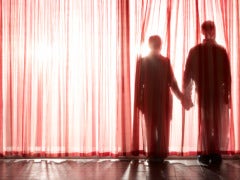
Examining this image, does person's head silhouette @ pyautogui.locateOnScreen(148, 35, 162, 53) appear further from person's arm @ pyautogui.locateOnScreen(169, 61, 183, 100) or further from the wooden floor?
the wooden floor

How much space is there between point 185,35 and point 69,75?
1.31 m

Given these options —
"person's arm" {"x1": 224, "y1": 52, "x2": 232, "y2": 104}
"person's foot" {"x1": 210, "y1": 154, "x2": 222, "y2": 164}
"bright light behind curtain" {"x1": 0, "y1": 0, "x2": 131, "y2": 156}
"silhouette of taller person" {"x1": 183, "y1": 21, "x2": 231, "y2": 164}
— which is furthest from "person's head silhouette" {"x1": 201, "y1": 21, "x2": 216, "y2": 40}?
"person's foot" {"x1": 210, "y1": 154, "x2": 222, "y2": 164}

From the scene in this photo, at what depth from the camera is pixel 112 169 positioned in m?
3.65

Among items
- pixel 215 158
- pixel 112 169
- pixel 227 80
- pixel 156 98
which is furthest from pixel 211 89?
pixel 112 169

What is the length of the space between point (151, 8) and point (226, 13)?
2.59 feet

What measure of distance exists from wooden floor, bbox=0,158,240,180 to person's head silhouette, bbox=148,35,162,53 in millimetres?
1185

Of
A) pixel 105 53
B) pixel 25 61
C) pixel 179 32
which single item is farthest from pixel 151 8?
pixel 25 61

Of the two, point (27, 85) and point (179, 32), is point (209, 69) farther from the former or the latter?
point (27, 85)

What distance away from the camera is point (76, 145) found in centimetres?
410

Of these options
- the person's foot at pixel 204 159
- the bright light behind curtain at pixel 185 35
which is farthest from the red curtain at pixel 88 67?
the person's foot at pixel 204 159

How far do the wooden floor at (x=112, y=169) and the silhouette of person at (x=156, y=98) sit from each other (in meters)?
0.20

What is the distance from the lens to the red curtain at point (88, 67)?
4.01m

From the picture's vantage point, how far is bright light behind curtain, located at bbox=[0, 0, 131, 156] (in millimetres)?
4059

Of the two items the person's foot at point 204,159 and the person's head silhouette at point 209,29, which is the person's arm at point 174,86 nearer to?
the person's head silhouette at point 209,29
